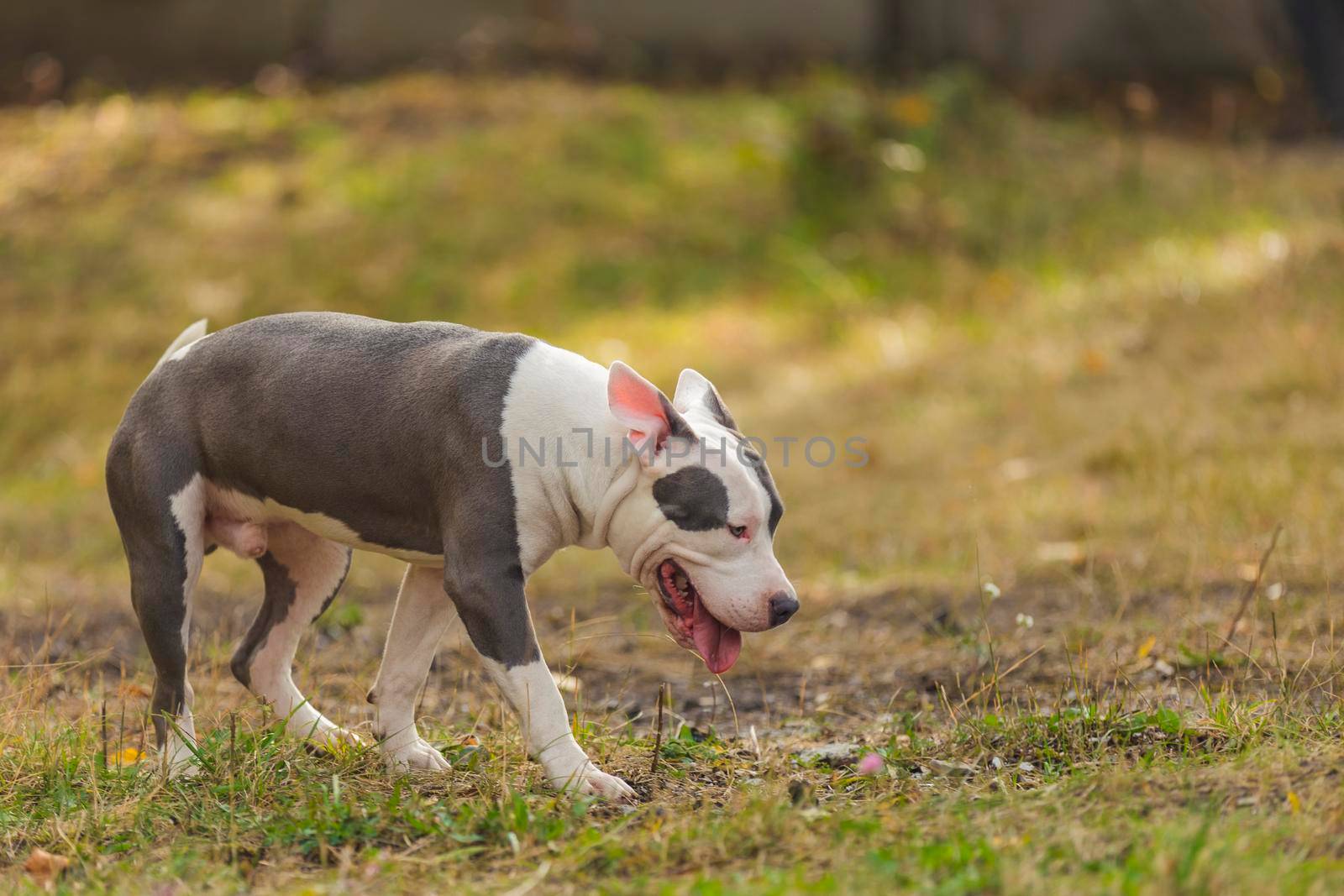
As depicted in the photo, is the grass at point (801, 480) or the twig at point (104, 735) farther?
the twig at point (104, 735)

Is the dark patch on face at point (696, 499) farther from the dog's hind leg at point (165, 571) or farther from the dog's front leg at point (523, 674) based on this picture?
the dog's hind leg at point (165, 571)

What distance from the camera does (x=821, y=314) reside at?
33.4 feet

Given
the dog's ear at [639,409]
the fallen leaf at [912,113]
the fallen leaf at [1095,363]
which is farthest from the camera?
the fallen leaf at [912,113]

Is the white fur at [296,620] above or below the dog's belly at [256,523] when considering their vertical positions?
below

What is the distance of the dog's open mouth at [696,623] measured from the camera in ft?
11.6

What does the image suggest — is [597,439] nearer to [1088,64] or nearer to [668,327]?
[668,327]

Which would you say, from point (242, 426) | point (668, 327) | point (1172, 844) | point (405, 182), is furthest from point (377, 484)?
point (405, 182)

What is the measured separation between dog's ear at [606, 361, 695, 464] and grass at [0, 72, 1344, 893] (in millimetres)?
855

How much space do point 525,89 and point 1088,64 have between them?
5.57 m

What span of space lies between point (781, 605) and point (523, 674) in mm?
631

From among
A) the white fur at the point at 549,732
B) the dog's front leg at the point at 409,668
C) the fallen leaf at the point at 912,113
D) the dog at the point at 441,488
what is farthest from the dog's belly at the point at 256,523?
the fallen leaf at the point at 912,113

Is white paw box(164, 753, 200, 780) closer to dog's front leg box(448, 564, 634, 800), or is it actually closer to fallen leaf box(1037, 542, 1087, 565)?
dog's front leg box(448, 564, 634, 800)

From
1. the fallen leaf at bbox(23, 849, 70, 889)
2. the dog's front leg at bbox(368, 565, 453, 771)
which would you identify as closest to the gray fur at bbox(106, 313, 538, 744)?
the dog's front leg at bbox(368, 565, 453, 771)

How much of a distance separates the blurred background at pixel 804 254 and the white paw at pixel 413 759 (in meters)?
1.34
